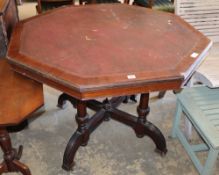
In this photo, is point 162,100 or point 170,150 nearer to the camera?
point 170,150

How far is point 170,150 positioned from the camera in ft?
6.26

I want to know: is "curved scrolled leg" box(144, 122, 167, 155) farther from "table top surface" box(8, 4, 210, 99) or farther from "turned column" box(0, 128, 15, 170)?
"turned column" box(0, 128, 15, 170)

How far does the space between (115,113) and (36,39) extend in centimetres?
81

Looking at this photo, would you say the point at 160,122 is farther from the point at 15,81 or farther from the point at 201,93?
the point at 15,81

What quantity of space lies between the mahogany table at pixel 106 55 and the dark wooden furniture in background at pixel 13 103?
0.58ft

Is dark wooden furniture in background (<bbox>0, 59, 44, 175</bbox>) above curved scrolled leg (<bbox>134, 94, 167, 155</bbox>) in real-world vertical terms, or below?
above

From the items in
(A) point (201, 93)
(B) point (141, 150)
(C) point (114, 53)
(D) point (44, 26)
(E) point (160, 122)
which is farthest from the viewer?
(E) point (160, 122)

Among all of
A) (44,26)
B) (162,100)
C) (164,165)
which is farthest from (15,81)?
(162,100)

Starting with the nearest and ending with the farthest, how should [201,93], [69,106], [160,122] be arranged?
[201,93], [160,122], [69,106]

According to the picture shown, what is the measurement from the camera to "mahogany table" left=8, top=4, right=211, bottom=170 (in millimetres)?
1209

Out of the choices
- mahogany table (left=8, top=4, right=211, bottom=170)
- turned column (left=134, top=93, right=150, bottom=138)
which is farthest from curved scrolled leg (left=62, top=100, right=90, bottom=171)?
turned column (left=134, top=93, right=150, bottom=138)

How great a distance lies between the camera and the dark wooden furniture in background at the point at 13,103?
1.31 metres

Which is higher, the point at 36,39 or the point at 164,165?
the point at 36,39

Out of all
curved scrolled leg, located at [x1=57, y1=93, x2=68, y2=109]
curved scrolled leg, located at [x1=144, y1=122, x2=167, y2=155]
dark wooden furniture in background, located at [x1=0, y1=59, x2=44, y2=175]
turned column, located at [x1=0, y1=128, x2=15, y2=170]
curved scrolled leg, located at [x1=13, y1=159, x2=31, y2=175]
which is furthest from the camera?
curved scrolled leg, located at [x1=57, y1=93, x2=68, y2=109]
